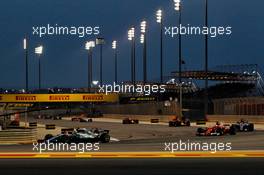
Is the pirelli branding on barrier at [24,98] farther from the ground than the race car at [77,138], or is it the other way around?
the pirelli branding on barrier at [24,98]

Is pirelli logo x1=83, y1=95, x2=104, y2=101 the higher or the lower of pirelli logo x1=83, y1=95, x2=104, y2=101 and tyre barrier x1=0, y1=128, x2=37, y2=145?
the higher

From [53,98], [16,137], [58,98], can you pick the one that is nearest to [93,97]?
[58,98]

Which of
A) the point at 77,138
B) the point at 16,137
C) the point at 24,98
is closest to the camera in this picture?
the point at 77,138

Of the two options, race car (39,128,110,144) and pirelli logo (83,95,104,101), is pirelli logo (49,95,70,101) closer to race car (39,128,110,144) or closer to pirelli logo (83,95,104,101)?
pirelli logo (83,95,104,101)

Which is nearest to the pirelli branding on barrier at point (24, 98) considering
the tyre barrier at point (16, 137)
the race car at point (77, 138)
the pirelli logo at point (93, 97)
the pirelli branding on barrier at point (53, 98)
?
the pirelli branding on barrier at point (53, 98)

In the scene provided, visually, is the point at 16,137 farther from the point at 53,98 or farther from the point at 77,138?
the point at 77,138

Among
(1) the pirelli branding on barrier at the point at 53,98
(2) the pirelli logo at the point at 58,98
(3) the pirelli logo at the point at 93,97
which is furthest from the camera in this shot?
(2) the pirelli logo at the point at 58,98

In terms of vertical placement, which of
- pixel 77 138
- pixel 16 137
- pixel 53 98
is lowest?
pixel 16 137

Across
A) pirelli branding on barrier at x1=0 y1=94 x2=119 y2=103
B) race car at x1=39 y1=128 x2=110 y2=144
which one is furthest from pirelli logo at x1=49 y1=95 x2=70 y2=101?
race car at x1=39 y1=128 x2=110 y2=144

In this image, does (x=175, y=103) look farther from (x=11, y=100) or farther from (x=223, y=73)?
(x=11, y=100)

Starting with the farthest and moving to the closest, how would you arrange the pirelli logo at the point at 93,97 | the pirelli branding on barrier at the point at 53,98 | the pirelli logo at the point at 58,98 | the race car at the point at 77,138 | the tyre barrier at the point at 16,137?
the pirelli logo at the point at 58,98
the pirelli logo at the point at 93,97
the pirelli branding on barrier at the point at 53,98
the tyre barrier at the point at 16,137
the race car at the point at 77,138

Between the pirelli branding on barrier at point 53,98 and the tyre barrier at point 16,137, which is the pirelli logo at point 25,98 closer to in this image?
the pirelli branding on barrier at point 53,98

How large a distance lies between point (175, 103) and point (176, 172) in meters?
65.0

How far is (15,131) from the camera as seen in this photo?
41.0 m
